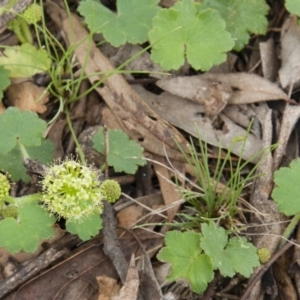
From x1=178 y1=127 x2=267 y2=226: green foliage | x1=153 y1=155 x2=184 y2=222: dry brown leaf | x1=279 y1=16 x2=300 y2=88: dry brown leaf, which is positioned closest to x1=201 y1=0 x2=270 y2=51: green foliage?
x1=279 y1=16 x2=300 y2=88: dry brown leaf

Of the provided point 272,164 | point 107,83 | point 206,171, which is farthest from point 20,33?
point 272,164

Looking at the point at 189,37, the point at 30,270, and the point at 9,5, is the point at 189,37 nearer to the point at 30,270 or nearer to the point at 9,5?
the point at 9,5

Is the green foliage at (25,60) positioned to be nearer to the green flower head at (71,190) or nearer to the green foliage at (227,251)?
the green flower head at (71,190)

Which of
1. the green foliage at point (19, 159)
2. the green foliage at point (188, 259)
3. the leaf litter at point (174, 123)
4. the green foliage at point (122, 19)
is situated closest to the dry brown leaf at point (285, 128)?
the leaf litter at point (174, 123)

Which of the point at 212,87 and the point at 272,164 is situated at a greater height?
the point at 212,87

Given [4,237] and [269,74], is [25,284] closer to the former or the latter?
[4,237]
